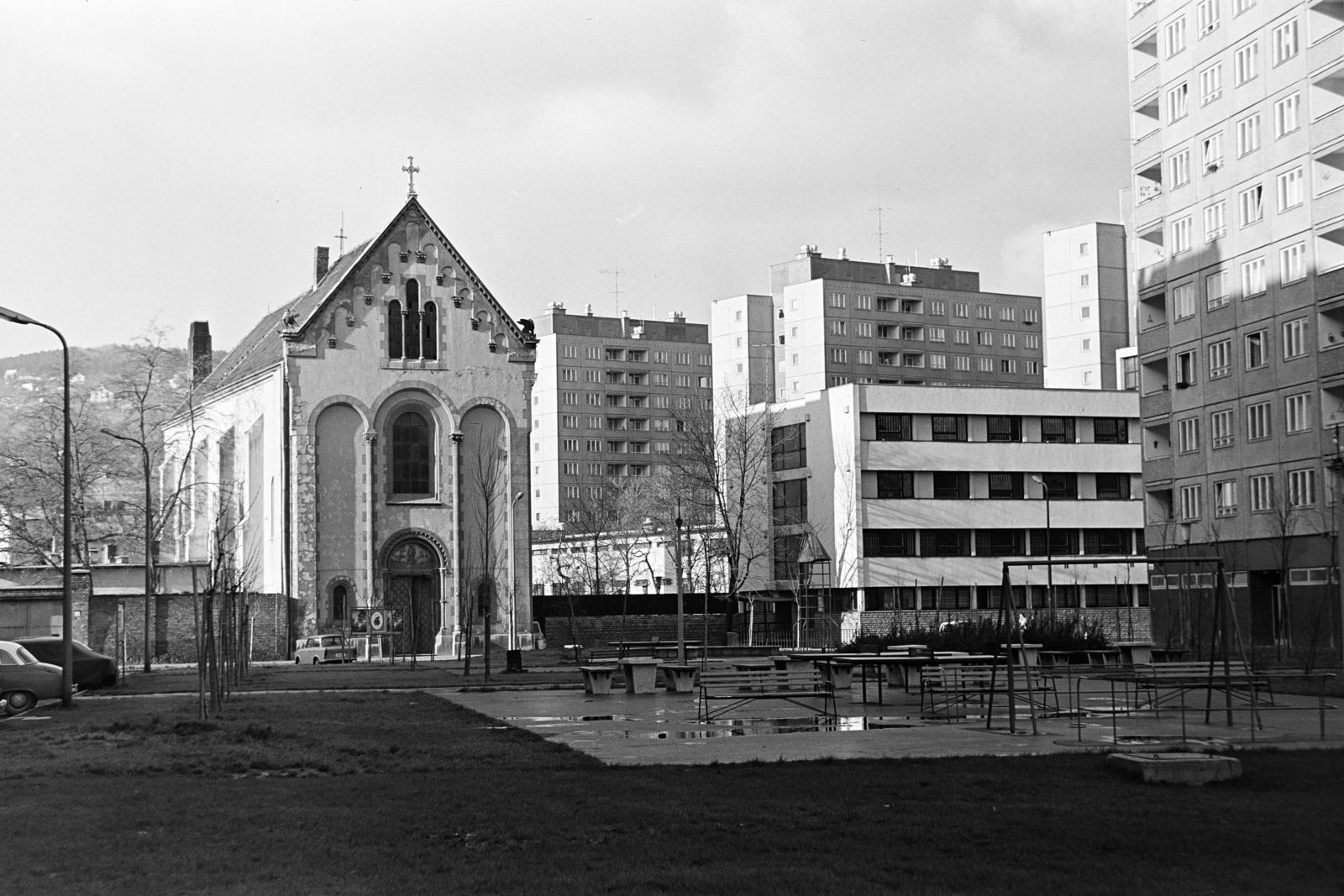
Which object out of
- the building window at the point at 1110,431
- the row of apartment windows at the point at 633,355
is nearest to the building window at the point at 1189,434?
the building window at the point at 1110,431

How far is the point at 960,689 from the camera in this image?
26078 millimetres

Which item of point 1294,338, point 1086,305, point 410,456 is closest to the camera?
point 1294,338

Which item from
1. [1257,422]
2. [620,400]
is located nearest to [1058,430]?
[1257,422]

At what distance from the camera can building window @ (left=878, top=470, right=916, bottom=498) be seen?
283ft

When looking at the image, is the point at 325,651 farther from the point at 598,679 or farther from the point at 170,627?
the point at 598,679

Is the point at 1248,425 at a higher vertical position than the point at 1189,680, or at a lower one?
higher

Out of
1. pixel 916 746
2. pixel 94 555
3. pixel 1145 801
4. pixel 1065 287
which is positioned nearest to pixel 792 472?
pixel 94 555

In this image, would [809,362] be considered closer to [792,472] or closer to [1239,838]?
[792,472]

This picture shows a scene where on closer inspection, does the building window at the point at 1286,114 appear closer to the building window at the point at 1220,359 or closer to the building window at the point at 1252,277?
the building window at the point at 1252,277

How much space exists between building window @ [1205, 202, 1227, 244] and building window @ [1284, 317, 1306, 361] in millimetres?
5792

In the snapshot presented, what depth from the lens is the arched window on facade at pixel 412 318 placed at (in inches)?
2697

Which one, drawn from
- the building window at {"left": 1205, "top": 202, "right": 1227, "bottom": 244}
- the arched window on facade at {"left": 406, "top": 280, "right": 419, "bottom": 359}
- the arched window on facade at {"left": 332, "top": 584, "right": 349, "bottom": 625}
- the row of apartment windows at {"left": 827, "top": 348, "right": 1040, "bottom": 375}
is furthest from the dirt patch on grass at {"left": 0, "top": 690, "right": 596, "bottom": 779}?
the row of apartment windows at {"left": 827, "top": 348, "right": 1040, "bottom": 375}

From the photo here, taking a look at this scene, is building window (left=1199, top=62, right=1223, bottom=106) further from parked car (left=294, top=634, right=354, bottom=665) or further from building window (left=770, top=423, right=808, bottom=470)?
parked car (left=294, top=634, right=354, bottom=665)

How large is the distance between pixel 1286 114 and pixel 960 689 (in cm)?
4002
